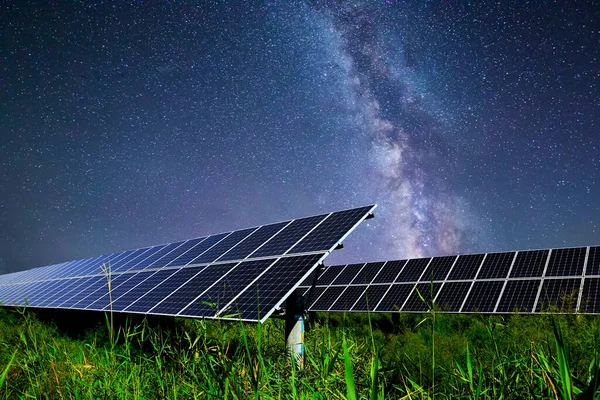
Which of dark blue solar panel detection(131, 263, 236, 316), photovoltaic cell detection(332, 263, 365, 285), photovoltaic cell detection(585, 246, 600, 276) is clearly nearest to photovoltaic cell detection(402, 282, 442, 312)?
photovoltaic cell detection(332, 263, 365, 285)

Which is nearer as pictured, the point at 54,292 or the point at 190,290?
the point at 190,290

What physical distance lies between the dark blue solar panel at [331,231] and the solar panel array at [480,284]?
4.20 ft

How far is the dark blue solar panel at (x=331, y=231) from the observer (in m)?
8.33

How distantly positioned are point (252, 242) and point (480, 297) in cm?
673

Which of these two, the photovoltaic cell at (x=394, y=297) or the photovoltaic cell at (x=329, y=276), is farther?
the photovoltaic cell at (x=329, y=276)

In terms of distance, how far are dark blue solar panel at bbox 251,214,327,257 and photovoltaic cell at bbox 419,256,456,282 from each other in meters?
5.44

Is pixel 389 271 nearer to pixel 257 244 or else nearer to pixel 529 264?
pixel 529 264

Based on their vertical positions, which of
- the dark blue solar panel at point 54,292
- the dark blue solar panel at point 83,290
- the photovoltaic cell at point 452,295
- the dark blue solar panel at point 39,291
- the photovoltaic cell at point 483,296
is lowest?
the photovoltaic cell at point 452,295

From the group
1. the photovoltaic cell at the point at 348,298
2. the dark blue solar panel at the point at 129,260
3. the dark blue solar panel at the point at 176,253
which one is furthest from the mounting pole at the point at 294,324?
the dark blue solar panel at the point at 129,260

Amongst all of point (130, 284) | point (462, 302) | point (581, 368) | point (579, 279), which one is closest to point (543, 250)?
point (579, 279)

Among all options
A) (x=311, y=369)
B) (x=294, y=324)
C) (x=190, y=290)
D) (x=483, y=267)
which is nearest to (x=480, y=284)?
(x=483, y=267)

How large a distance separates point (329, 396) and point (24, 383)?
3976 millimetres

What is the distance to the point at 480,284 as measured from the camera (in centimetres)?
1296

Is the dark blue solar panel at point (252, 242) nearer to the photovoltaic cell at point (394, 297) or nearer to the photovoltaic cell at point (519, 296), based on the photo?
the photovoltaic cell at point (394, 297)
